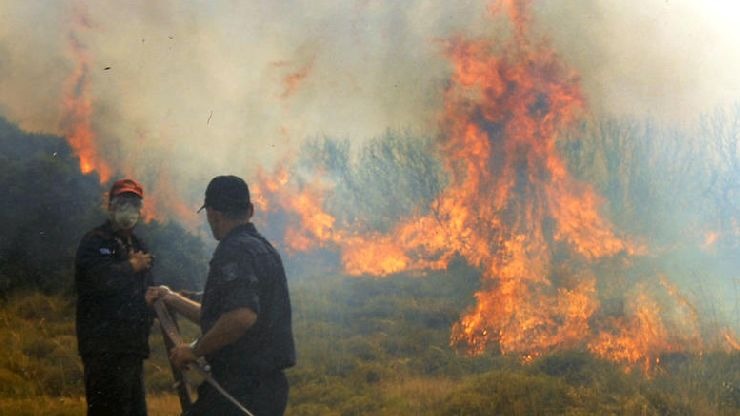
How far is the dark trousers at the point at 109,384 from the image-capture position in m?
4.42

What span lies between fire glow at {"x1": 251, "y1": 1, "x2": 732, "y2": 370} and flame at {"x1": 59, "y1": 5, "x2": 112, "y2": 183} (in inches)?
376

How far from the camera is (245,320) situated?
3.15m

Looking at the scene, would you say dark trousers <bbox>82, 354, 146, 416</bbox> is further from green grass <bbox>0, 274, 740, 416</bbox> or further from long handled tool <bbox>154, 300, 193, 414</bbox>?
green grass <bbox>0, 274, 740, 416</bbox>

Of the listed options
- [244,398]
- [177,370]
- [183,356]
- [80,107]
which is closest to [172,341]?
[177,370]

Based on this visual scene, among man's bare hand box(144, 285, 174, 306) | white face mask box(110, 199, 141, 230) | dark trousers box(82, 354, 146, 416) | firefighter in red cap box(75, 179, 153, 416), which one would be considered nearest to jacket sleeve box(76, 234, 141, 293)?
firefighter in red cap box(75, 179, 153, 416)

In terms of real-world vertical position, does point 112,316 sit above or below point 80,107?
below

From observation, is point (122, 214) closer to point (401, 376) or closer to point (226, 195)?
point (226, 195)

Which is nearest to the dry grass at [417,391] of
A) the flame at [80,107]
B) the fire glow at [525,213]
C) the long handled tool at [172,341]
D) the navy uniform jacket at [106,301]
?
the fire glow at [525,213]

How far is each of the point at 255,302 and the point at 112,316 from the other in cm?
178

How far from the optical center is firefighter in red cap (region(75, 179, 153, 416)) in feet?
14.5

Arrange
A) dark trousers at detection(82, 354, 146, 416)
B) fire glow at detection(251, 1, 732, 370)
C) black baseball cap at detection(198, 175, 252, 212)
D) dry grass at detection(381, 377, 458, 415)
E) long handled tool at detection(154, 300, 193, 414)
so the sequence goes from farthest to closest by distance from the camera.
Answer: fire glow at detection(251, 1, 732, 370) → dry grass at detection(381, 377, 458, 415) → dark trousers at detection(82, 354, 146, 416) → long handled tool at detection(154, 300, 193, 414) → black baseball cap at detection(198, 175, 252, 212)

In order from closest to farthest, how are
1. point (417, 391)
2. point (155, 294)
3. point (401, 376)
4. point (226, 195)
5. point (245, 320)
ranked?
point (245, 320)
point (226, 195)
point (155, 294)
point (417, 391)
point (401, 376)

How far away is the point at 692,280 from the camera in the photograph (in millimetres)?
15609

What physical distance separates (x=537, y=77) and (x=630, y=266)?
4703 millimetres
